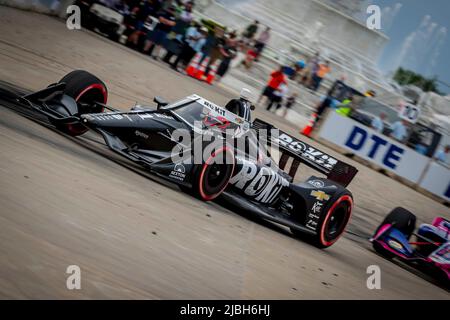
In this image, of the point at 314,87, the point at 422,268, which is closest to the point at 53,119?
the point at 422,268

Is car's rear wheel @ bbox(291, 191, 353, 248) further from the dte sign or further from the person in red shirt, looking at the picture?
the person in red shirt

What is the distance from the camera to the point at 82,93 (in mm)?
8844

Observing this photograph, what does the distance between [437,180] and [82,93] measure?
16.6m

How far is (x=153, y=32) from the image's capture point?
23.2 meters

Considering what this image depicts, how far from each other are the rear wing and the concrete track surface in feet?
3.25

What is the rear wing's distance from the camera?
923 centimetres

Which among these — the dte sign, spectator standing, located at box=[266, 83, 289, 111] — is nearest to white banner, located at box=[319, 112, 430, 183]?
the dte sign

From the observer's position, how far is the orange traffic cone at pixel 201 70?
2430 cm

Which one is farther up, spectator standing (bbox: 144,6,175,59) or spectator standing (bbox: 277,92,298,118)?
spectator standing (bbox: 144,6,175,59)

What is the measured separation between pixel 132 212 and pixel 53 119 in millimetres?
2529

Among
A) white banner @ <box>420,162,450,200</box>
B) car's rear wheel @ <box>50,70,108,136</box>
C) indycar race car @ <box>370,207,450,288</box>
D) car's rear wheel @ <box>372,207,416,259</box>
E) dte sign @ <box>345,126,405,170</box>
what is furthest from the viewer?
white banner @ <box>420,162,450,200</box>

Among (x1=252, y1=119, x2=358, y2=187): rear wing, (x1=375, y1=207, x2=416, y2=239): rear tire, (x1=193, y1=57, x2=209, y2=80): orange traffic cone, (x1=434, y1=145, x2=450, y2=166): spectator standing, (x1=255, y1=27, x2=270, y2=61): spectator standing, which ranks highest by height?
(x1=255, y1=27, x2=270, y2=61): spectator standing

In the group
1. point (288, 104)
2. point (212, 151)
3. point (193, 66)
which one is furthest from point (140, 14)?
point (212, 151)

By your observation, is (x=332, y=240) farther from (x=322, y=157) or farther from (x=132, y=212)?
(x=132, y=212)
